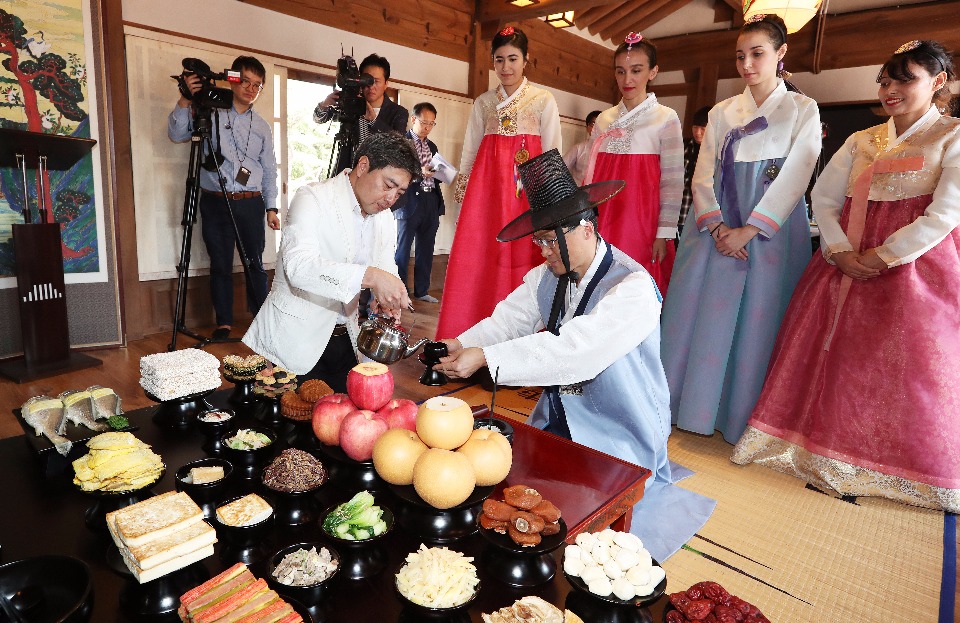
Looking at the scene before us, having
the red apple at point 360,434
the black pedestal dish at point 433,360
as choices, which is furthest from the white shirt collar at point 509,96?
the red apple at point 360,434

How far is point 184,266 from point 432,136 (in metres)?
Result: 2.84

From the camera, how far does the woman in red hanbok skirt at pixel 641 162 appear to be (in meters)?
2.72

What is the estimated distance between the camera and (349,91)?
3.21 metres

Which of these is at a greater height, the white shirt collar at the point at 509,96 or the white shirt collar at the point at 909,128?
the white shirt collar at the point at 509,96

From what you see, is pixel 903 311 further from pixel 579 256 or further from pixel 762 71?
pixel 579 256

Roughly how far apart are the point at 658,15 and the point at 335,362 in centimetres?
723

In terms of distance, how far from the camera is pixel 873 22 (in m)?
6.04

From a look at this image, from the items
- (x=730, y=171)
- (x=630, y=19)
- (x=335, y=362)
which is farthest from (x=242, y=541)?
(x=630, y=19)

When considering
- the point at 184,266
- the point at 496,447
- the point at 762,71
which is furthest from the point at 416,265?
the point at 496,447

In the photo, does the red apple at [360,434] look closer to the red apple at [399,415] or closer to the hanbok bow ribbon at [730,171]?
the red apple at [399,415]

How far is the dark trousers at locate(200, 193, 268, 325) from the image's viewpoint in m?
3.73

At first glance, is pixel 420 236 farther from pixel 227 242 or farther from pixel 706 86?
pixel 706 86

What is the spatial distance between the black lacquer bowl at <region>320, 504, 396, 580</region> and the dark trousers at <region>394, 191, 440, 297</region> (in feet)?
13.5

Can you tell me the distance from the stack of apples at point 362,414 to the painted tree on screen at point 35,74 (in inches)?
124
